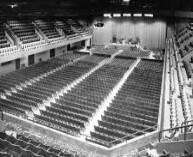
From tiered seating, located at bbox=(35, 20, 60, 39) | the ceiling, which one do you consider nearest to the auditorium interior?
tiered seating, located at bbox=(35, 20, 60, 39)

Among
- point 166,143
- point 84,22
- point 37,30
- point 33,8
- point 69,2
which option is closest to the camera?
point 166,143

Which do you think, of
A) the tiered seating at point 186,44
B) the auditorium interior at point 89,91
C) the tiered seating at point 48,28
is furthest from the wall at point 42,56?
the tiered seating at point 186,44

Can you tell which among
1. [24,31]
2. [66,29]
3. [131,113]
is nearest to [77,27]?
[66,29]

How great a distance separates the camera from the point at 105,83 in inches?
600

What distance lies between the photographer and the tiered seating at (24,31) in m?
21.1

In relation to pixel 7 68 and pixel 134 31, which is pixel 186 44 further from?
pixel 7 68

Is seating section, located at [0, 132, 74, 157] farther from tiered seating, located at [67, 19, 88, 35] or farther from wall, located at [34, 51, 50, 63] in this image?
tiered seating, located at [67, 19, 88, 35]

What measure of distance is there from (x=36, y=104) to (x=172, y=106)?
7.01 metres

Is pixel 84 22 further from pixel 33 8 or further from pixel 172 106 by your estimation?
pixel 172 106

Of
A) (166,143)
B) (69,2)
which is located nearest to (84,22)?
(69,2)

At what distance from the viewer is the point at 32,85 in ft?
47.9

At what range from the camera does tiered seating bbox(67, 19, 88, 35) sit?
32.0 meters

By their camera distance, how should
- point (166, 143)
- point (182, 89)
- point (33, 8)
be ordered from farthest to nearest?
point (33, 8), point (182, 89), point (166, 143)

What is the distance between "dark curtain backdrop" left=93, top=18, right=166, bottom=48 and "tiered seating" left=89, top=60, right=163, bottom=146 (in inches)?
713
